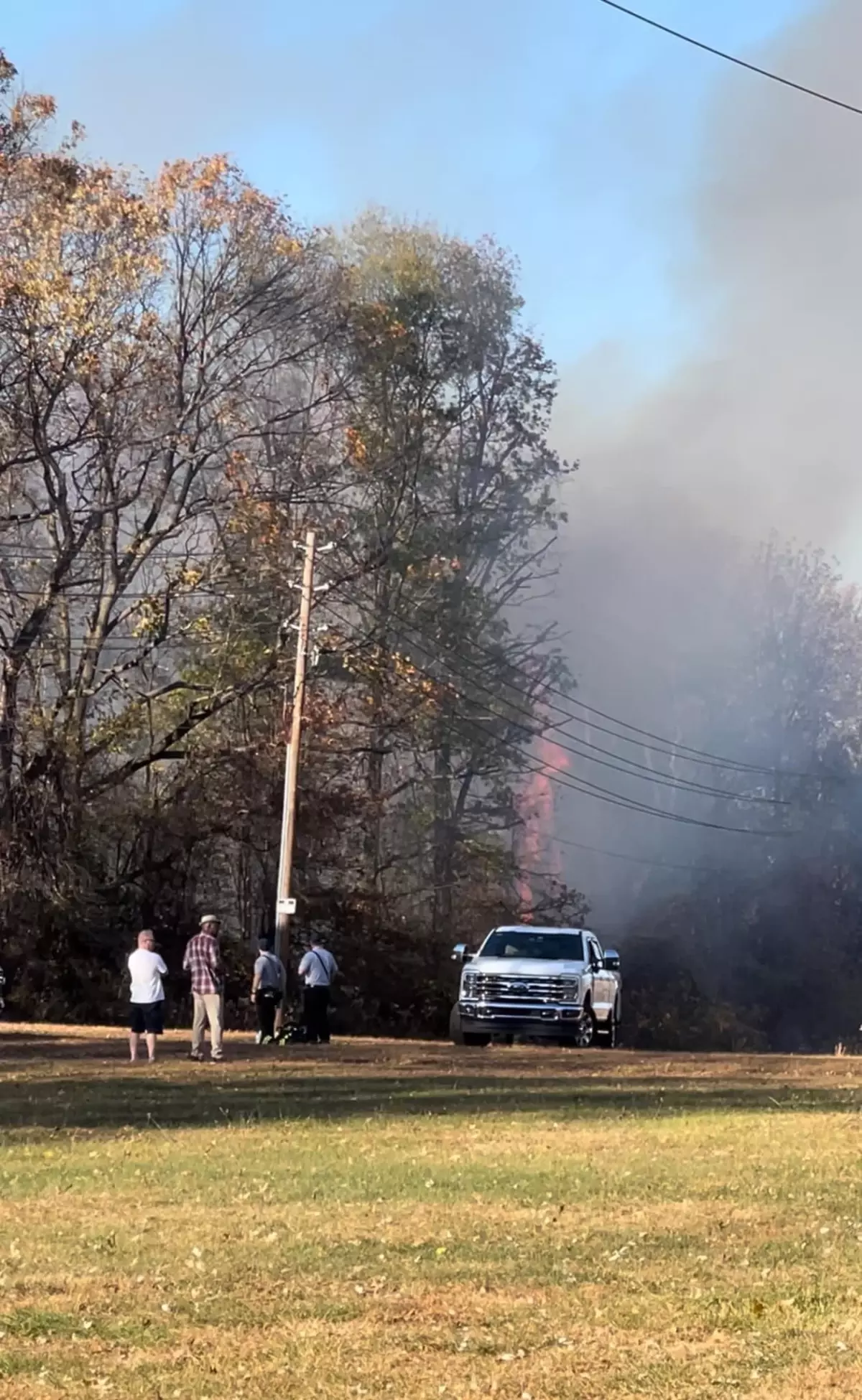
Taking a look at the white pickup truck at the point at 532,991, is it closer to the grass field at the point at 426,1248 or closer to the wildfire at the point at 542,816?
the grass field at the point at 426,1248

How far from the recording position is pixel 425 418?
42781 millimetres

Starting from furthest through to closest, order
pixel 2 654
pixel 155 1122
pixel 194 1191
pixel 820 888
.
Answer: pixel 820 888, pixel 2 654, pixel 155 1122, pixel 194 1191

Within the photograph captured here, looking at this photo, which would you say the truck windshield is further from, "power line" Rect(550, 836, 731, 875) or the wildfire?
"power line" Rect(550, 836, 731, 875)

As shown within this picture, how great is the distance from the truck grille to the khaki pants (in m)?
5.45

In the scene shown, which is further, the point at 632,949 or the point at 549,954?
the point at 632,949

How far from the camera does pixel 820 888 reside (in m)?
54.2

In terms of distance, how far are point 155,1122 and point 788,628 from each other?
141ft

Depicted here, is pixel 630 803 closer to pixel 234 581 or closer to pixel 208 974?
pixel 234 581

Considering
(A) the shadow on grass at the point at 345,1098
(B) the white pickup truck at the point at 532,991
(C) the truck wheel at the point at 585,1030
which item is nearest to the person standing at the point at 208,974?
(A) the shadow on grass at the point at 345,1098

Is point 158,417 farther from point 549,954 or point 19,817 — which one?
point 549,954

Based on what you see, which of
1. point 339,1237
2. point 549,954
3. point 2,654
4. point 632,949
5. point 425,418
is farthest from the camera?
point 632,949

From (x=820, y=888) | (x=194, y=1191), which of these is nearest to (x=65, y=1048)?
(x=194, y=1191)

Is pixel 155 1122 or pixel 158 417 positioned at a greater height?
pixel 158 417

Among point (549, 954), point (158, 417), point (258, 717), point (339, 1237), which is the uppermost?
point (158, 417)
